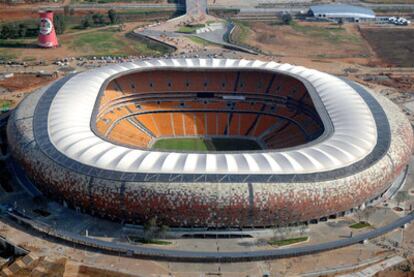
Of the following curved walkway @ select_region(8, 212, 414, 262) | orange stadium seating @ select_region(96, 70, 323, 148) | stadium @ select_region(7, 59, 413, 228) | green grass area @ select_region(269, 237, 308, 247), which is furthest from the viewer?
orange stadium seating @ select_region(96, 70, 323, 148)

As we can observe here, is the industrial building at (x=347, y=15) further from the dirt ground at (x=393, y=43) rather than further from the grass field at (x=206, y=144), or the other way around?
the grass field at (x=206, y=144)

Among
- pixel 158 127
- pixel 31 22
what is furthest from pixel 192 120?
pixel 31 22

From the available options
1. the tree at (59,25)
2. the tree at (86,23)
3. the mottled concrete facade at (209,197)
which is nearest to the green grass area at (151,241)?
the mottled concrete facade at (209,197)

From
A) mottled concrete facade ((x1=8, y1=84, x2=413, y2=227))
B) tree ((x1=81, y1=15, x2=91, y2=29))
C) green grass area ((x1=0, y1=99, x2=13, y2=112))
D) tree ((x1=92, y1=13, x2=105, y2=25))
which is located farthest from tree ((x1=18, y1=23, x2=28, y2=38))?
mottled concrete facade ((x1=8, y1=84, x2=413, y2=227))

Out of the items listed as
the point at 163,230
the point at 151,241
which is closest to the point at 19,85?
the point at 151,241

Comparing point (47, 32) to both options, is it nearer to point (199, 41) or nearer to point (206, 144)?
point (199, 41)

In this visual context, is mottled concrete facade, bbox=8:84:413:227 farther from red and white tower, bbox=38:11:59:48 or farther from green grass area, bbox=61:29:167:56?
red and white tower, bbox=38:11:59:48

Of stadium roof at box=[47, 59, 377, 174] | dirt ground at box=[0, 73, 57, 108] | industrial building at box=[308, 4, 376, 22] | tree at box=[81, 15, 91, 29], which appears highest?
stadium roof at box=[47, 59, 377, 174]
